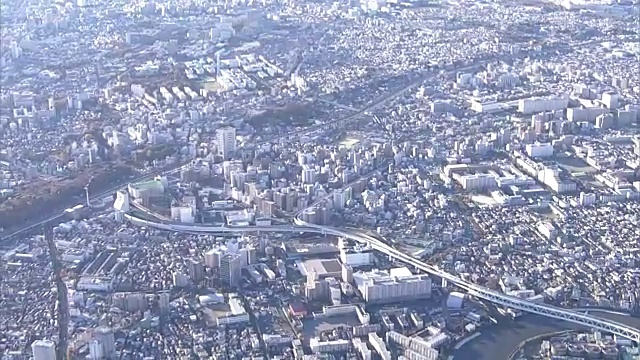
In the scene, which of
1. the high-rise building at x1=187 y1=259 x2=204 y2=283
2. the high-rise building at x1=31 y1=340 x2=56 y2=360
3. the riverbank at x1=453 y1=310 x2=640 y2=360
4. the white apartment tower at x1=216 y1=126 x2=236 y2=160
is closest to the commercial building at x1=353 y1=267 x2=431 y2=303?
the riverbank at x1=453 y1=310 x2=640 y2=360

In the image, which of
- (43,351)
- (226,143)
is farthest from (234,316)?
(226,143)

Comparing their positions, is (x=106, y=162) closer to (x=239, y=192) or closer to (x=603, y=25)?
(x=239, y=192)

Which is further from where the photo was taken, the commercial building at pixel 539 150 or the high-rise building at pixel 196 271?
the commercial building at pixel 539 150

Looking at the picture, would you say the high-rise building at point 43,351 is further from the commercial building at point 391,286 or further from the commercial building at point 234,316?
the commercial building at point 391,286

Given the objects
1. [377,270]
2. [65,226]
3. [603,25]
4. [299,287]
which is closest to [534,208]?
[377,270]

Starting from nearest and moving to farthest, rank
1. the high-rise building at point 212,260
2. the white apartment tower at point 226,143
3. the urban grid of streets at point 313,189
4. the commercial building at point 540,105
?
the urban grid of streets at point 313,189
the high-rise building at point 212,260
the white apartment tower at point 226,143
the commercial building at point 540,105

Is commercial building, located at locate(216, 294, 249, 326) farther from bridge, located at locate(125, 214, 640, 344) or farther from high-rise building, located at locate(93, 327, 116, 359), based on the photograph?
bridge, located at locate(125, 214, 640, 344)

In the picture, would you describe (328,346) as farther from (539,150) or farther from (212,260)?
(539,150)

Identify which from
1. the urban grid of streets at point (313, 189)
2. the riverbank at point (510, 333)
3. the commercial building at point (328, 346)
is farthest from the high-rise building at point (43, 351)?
the riverbank at point (510, 333)
